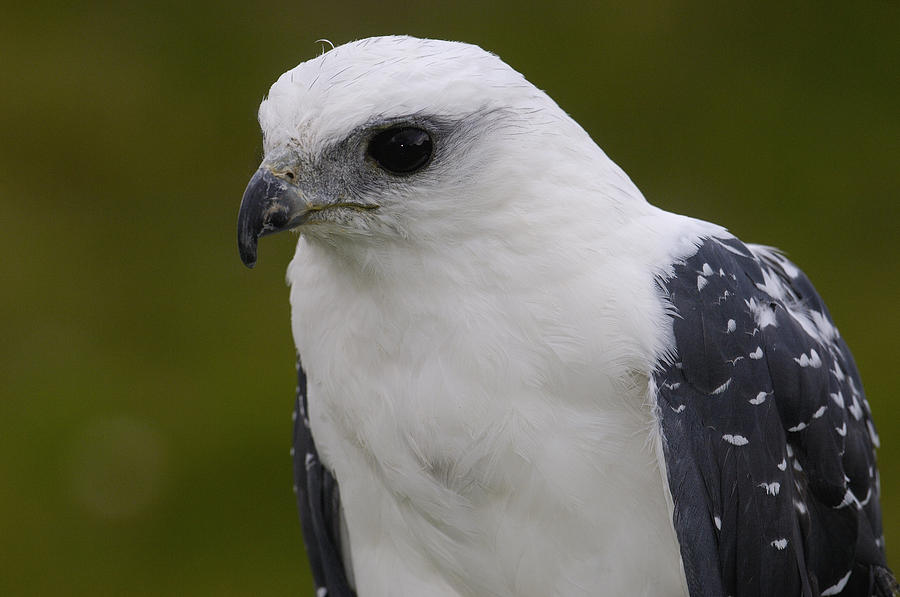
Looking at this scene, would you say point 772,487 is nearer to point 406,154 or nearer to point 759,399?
point 759,399

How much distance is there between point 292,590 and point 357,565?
223 centimetres

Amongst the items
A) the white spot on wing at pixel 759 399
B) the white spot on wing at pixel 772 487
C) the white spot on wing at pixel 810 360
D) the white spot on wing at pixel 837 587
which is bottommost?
the white spot on wing at pixel 837 587

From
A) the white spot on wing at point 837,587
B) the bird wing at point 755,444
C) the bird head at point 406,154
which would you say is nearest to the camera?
the bird head at point 406,154

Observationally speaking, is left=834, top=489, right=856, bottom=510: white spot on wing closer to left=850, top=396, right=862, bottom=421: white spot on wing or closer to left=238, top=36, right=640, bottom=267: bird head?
left=850, top=396, right=862, bottom=421: white spot on wing

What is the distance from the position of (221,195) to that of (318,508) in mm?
3230

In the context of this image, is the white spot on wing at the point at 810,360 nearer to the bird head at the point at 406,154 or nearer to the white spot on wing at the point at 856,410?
the white spot on wing at the point at 856,410

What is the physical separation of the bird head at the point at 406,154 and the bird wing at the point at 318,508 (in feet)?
2.18

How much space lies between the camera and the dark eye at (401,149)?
2.13m

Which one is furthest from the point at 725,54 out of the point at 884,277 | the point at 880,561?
the point at 880,561

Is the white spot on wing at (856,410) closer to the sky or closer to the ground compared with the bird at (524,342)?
closer to the ground

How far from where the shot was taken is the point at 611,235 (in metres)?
2.21

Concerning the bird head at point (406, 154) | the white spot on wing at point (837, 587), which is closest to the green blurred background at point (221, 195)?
the white spot on wing at point (837, 587)

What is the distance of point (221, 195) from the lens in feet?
18.7

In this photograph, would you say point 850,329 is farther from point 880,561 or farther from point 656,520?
point 656,520
